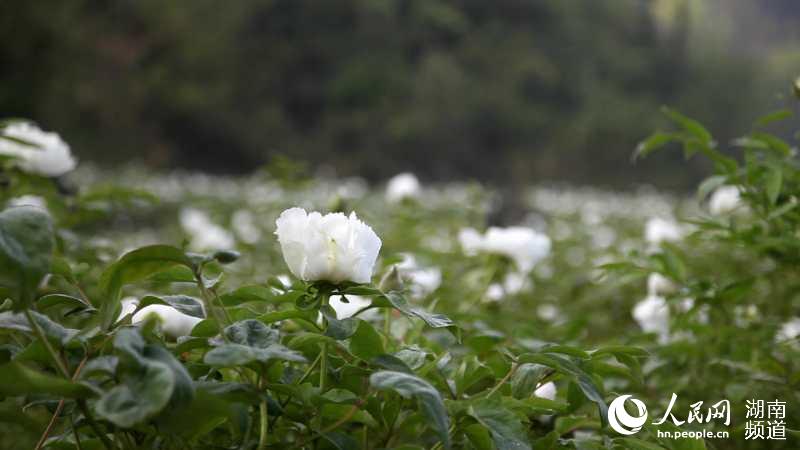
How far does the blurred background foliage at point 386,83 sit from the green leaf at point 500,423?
9.33m

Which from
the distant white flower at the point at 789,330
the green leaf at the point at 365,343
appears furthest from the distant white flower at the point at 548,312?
the green leaf at the point at 365,343

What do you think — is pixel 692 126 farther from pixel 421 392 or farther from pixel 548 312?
pixel 548 312

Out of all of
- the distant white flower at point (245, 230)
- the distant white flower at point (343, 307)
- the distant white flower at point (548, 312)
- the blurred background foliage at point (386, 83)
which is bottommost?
the distant white flower at point (343, 307)

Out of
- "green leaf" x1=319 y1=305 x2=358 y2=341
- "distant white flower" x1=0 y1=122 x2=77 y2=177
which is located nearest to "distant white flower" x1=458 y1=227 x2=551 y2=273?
"distant white flower" x1=0 y1=122 x2=77 y2=177

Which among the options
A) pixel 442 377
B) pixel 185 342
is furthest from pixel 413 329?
pixel 185 342

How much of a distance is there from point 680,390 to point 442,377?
0.44m

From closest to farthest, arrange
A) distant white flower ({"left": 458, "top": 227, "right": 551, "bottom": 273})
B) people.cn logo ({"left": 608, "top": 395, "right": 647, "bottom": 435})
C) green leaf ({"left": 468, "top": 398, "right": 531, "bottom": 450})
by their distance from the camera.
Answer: green leaf ({"left": 468, "top": 398, "right": 531, "bottom": 450}) < people.cn logo ({"left": 608, "top": 395, "right": 647, "bottom": 435}) < distant white flower ({"left": 458, "top": 227, "right": 551, "bottom": 273})

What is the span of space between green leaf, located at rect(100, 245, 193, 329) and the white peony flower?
8 centimetres

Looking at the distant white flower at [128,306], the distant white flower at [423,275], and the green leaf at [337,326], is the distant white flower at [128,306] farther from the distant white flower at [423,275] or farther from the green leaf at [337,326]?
the distant white flower at [423,275]

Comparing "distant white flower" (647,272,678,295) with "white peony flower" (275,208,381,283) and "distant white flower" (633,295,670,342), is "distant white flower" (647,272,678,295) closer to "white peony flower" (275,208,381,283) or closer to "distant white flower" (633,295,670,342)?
"distant white flower" (633,295,670,342)

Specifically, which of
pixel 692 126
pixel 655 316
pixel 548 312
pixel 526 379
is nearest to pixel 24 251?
pixel 526 379

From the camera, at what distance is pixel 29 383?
0.38m

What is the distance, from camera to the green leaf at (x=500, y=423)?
46 centimetres

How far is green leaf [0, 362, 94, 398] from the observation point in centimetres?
38
